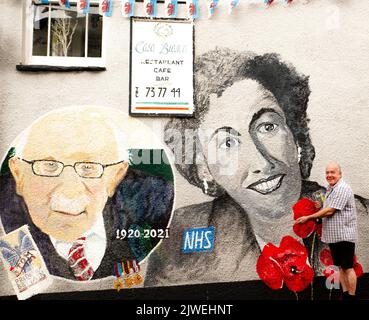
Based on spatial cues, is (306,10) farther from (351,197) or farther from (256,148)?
(351,197)

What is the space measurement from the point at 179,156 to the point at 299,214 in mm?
1671

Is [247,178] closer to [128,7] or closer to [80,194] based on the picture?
[80,194]

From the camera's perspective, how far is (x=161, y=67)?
23.7 feet

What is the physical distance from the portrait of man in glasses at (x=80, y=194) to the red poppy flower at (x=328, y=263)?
1994 mm

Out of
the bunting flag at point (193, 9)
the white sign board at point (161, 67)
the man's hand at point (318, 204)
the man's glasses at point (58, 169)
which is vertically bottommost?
the man's hand at point (318, 204)

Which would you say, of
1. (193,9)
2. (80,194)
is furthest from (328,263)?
(193,9)

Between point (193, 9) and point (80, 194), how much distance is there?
2.74m

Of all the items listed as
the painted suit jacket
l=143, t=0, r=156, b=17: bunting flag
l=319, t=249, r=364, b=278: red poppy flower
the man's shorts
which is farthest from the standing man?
l=143, t=0, r=156, b=17: bunting flag

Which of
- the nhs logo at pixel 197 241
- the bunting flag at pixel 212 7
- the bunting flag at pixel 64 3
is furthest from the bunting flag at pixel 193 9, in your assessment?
the nhs logo at pixel 197 241

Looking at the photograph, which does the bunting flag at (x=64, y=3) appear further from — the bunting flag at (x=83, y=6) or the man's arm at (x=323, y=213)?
the man's arm at (x=323, y=213)

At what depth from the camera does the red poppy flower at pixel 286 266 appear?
705 cm

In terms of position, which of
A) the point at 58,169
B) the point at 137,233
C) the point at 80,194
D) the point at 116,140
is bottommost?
the point at 137,233

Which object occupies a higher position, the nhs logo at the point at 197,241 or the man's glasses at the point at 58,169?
the man's glasses at the point at 58,169

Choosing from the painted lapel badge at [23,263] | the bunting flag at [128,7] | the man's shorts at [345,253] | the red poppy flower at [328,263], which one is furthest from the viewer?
the bunting flag at [128,7]
